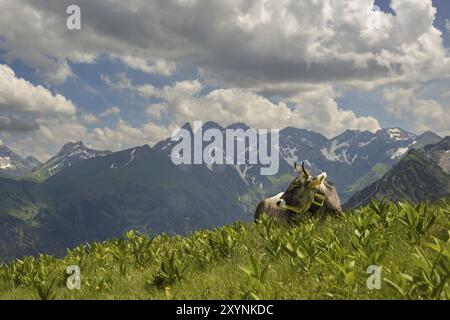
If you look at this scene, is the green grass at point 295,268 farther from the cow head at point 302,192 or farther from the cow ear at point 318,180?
the cow head at point 302,192

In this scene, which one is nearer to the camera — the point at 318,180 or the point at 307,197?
the point at 318,180

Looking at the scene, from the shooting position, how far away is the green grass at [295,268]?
193 inches

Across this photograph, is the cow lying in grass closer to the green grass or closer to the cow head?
the cow head

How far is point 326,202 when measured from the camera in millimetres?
13000

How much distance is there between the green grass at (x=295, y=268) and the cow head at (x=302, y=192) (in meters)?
2.18

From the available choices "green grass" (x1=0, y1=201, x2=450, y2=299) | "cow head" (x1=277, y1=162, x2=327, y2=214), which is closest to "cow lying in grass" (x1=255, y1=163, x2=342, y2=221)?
"cow head" (x1=277, y1=162, x2=327, y2=214)

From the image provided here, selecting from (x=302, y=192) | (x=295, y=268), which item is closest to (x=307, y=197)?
(x=302, y=192)

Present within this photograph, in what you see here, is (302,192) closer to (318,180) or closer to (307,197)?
(307,197)

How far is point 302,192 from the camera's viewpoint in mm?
12789

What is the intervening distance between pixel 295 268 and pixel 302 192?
21.5 ft

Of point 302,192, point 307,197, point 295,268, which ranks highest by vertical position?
point 302,192

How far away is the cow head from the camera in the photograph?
40.6ft
